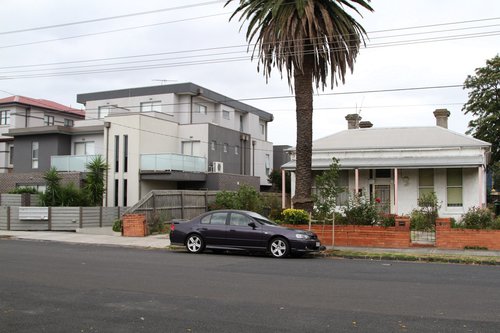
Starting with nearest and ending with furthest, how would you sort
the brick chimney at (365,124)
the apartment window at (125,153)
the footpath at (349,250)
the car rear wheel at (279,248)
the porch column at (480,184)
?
the footpath at (349,250) < the car rear wheel at (279,248) < the porch column at (480,184) < the apartment window at (125,153) < the brick chimney at (365,124)

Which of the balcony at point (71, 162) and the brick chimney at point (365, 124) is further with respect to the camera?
the brick chimney at point (365, 124)

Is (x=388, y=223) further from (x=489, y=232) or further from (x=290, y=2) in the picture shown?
(x=290, y=2)

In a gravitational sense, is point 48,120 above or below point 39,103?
below

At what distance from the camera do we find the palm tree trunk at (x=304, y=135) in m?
20.3

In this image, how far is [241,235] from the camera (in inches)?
649

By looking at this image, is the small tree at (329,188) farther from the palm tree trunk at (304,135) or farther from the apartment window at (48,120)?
the apartment window at (48,120)

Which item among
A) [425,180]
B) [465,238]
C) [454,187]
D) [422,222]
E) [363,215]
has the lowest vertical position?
[465,238]

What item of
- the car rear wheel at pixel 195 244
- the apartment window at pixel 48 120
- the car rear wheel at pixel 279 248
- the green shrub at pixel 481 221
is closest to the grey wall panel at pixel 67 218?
the car rear wheel at pixel 195 244

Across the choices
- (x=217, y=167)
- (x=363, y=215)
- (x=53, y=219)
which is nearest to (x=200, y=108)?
(x=217, y=167)

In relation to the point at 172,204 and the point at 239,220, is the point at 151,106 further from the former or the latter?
the point at 239,220

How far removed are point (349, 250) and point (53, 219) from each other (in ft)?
50.4

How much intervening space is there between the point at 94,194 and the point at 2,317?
22143 millimetres

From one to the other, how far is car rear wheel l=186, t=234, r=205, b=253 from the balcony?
16.9m

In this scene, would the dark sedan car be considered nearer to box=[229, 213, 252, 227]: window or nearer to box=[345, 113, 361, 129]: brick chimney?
box=[229, 213, 252, 227]: window
